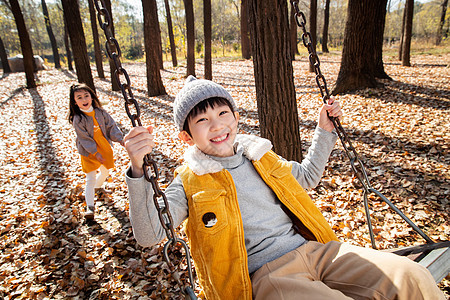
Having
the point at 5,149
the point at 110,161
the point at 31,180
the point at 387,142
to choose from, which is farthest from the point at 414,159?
the point at 5,149

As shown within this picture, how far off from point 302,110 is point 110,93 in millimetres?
8831

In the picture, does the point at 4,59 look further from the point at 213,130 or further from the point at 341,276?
the point at 341,276

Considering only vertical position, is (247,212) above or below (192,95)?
below

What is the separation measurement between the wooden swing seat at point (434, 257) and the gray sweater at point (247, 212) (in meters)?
0.70

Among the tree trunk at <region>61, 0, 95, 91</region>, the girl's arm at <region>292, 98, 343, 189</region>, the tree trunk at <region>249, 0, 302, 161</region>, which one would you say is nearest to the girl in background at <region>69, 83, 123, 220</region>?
the tree trunk at <region>249, 0, 302, 161</region>

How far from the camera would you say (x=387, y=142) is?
457 cm

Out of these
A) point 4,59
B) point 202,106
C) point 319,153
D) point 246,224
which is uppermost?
point 4,59

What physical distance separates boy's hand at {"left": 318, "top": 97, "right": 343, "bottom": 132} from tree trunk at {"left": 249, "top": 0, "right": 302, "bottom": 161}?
2.98ft

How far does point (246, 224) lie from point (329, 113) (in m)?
1.08

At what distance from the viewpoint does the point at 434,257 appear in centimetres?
160

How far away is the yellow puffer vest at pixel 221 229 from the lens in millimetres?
1451

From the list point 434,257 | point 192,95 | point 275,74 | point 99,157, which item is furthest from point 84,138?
point 434,257

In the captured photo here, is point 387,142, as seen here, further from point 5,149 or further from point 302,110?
point 5,149

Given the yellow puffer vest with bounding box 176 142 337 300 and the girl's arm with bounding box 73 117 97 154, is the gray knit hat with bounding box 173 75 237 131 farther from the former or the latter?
the girl's arm with bounding box 73 117 97 154
